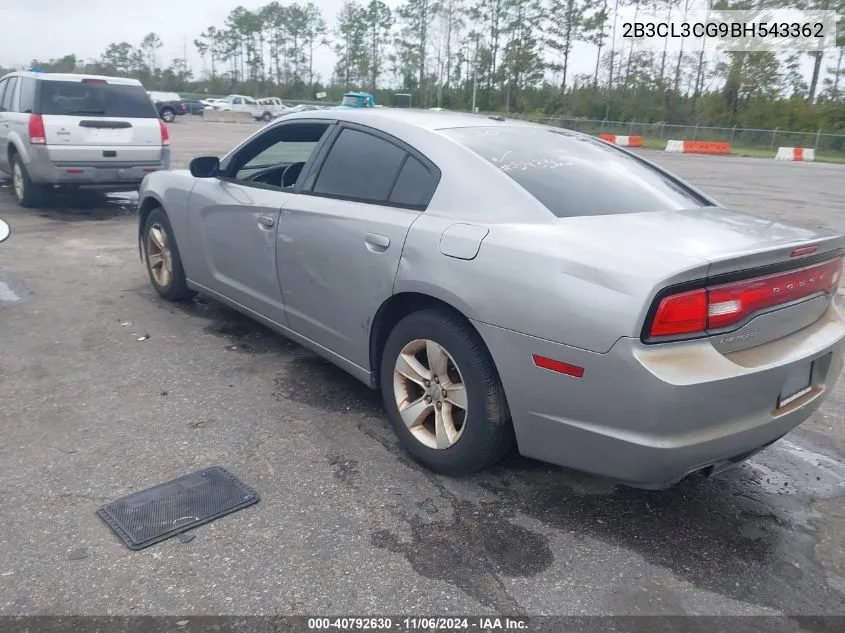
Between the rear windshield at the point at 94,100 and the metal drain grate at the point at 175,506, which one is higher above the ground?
the rear windshield at the point at 94,100

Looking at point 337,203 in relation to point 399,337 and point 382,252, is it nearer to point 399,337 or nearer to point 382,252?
point 382,252

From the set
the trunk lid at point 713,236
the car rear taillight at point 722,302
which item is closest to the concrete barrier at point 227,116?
the trunk lid at point 713,236

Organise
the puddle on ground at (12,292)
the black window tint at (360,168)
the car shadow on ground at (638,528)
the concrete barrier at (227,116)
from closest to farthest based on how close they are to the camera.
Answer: the car shadow on ground at (638,528), the black window tint at (360,168), the puddle on ground at (12,292), the concrete barrier at (227,116)

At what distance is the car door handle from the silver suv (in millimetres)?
7144

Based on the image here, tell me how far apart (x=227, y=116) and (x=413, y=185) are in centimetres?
5059

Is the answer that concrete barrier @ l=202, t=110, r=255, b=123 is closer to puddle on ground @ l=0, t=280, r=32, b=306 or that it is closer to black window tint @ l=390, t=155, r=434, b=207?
puddle on ground @ l=0, t=280, r=32, b=306

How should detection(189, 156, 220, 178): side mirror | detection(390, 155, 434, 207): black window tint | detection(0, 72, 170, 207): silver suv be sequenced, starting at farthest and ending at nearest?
detection(0, 72, 170, 207): silver suv, detection(189, 156, 220, 178): side mirror, detection(390, 155, 434, 207): black window tint

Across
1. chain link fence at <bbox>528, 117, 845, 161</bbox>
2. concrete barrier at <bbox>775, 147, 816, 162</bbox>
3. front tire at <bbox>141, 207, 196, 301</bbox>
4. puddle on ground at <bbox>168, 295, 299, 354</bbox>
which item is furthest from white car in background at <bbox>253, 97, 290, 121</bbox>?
puddle on ground at <bbox>168, 295, 299, 354</bbox>

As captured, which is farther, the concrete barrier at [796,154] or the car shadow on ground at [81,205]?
the concrete barrier at [796,154]

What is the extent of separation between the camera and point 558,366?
2588 millimetres

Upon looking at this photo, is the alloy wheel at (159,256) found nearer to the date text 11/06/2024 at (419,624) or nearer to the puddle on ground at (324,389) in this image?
the puddle on ground at (324,389)

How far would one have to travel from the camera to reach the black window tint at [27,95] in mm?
9102

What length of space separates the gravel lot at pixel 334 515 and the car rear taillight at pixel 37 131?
206 inches

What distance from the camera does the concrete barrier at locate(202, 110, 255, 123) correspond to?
47.7 meters
